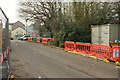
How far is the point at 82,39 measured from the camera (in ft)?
60.6

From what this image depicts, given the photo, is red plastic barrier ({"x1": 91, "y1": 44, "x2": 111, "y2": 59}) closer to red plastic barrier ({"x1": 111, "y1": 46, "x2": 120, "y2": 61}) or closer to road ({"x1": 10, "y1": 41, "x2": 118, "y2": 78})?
red plastic barrier ({"x1": 111, "y1": 46, "x2": 120, "y2": 61})

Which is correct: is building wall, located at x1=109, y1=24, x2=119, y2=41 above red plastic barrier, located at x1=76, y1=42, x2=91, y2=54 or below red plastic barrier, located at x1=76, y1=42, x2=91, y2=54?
above

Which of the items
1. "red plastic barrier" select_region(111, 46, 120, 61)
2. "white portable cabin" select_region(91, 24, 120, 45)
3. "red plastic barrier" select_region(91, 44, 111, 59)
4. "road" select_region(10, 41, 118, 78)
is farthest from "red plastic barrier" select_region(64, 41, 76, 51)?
"red plastic barrier" select_region(111, 46, 120, 61)

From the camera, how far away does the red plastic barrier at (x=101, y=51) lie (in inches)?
429

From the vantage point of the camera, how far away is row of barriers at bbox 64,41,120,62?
10.0 meters

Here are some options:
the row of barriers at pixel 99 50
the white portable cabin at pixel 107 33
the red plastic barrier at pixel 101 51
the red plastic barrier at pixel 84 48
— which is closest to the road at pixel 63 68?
the row of barriers at pixel 99 50

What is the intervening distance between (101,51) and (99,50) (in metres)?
0.28

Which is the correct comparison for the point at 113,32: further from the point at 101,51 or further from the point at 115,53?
the point at 115,53

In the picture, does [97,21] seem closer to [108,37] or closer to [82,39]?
[82,39]

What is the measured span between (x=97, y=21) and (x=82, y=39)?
9.76 feet

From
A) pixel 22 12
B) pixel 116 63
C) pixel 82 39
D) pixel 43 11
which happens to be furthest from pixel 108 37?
pixel 22 12

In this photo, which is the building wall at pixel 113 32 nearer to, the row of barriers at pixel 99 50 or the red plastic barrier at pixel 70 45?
the row of barriers at pixel 99 50

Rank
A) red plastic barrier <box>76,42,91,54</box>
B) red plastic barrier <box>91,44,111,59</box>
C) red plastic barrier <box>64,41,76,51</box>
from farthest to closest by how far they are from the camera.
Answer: red plastic barrier <box>64,41,76,51</box>
red plastic barrier <box>76,42,91,54</box>
red plastic barrier <box>91,44,111,59</box>

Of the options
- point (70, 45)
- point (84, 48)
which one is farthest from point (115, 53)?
point (70, 45)
